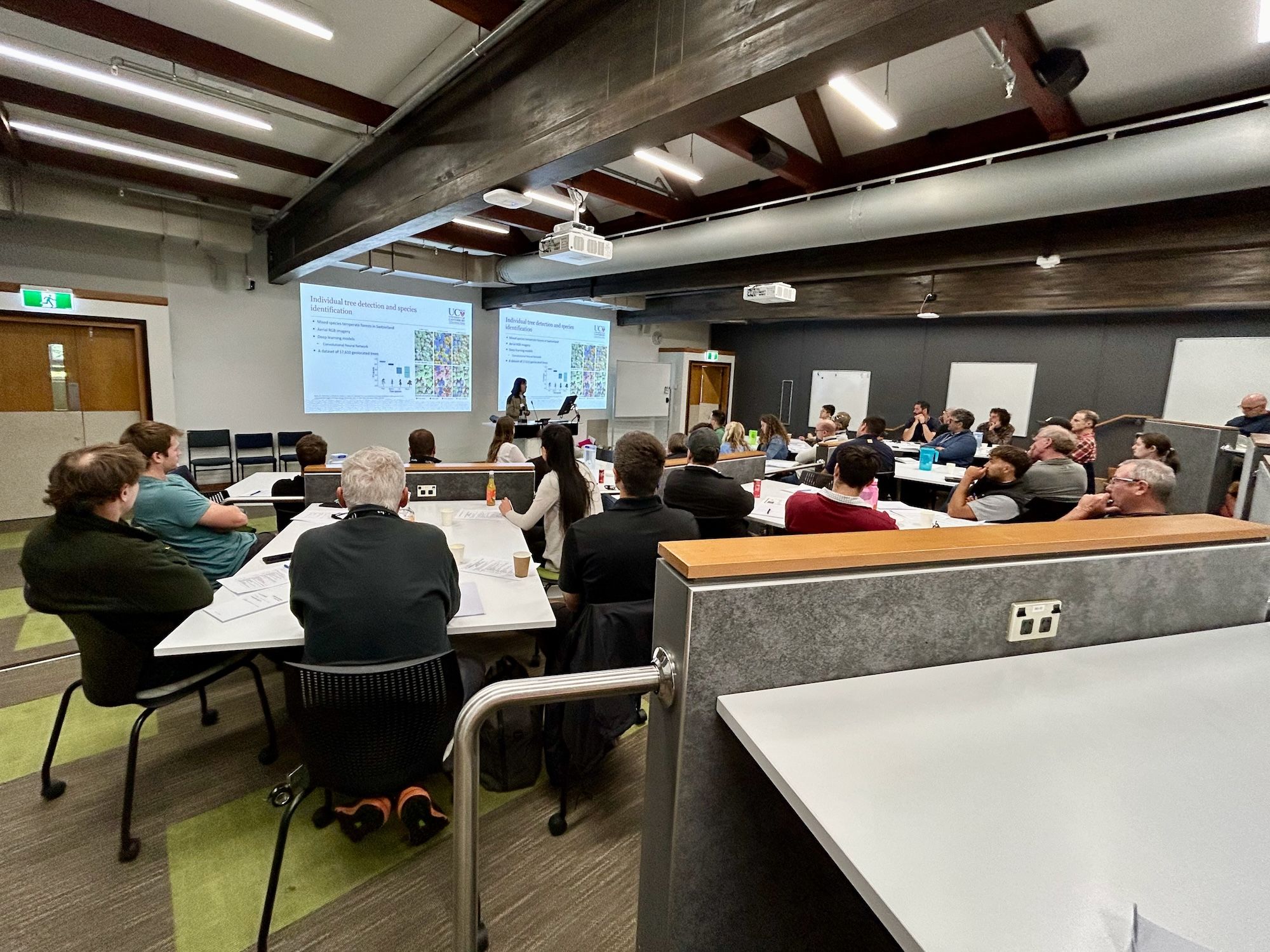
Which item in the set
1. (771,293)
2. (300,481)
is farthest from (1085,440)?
(300,481)

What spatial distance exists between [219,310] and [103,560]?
556 centimetres

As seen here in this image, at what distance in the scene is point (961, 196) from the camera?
3.21 m

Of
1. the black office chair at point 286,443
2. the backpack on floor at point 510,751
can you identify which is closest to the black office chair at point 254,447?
the black office chair at point 286,443

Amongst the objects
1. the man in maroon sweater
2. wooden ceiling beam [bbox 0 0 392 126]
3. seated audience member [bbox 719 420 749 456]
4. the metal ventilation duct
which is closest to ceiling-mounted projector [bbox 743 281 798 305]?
the metal ventilation duct

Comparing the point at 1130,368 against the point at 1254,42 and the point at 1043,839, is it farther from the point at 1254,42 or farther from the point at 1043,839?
the point at 1043,839

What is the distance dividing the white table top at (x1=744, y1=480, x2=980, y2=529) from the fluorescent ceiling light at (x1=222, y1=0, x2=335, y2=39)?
3045mm

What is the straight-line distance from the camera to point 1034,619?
1.10 m

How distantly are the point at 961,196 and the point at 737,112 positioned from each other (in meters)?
2.04

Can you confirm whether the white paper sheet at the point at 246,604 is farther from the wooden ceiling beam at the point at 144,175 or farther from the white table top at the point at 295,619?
the wooden ceiling beam at the point at 144,175

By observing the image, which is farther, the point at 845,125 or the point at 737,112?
the point at 845,125

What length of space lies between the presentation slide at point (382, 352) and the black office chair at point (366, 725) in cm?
604

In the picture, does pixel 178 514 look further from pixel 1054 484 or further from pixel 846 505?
pixel 1054 484

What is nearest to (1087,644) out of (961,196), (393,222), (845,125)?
(961,196)

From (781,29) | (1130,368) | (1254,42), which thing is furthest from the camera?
(1130,368)
